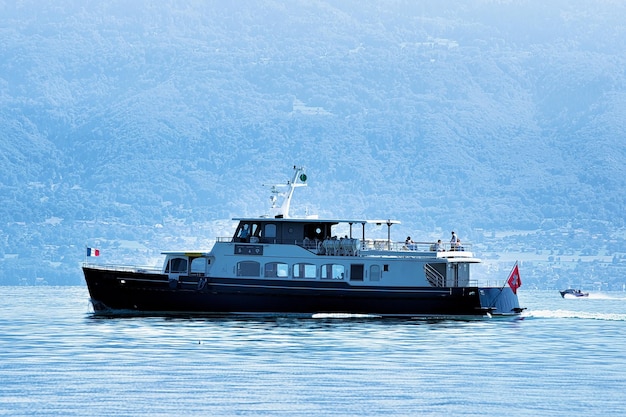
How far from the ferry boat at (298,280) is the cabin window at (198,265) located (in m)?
0.04

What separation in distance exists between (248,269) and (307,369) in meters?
22.3

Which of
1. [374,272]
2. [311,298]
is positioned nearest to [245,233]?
[311,298]

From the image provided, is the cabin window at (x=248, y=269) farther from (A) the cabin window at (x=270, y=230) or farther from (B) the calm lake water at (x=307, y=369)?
(B) the calm lake water at (x=307, y=369)

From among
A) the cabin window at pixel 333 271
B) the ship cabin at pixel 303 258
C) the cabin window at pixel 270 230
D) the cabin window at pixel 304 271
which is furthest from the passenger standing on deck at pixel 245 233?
the cabin window at pixel 333 271

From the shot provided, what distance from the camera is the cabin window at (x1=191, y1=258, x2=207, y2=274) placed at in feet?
209

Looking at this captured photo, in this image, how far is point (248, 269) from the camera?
62.8 metres

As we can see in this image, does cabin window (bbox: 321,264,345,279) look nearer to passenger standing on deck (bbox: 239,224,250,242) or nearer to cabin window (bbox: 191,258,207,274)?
passenger standing on deck (bbox: 239,224,250,242)

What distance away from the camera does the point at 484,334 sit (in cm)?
5519

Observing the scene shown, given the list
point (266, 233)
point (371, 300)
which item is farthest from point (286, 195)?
point (371, 300)

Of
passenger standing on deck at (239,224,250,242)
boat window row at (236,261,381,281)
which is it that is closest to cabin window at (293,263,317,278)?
boat window row at (236,261,381,281)

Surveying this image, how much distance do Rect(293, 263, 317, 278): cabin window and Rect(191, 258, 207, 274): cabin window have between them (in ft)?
13.7

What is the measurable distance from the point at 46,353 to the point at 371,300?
66.7 ft

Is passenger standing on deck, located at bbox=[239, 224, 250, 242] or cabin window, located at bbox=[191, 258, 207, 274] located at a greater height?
passenger standing on deck, located at bbox=[239, 224, 250, 242]

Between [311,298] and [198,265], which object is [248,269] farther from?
[311,298]
